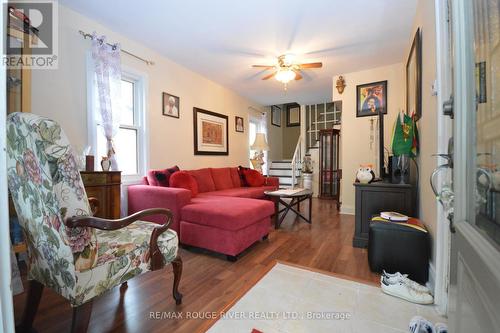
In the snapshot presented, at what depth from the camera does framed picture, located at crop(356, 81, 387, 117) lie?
12.6 ft

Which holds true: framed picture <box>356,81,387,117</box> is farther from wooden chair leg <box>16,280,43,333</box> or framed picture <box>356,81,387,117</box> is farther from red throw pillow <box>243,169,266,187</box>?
wooden chair leg <box>16,280,43,333</box>

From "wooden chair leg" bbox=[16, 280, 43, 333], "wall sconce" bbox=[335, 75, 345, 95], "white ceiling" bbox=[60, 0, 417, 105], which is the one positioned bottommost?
"wooden chair leg" bbox=[16, 280, 43, 333]

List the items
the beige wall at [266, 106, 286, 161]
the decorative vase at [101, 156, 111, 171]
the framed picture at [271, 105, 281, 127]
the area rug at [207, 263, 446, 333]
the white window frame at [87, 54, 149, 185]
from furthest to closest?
the framed picture at [271, 105, 281, 127], the beige wall at [266, 106, 286, 161], the white window frame at [87, 54, 149, 185], the decorative vase at [101, 156, 111, 171], the area rug at [207, 263, 446, 333]

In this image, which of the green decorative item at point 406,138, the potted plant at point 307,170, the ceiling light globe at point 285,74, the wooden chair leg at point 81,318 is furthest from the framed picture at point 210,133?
the wooden chair leg at point 81,318

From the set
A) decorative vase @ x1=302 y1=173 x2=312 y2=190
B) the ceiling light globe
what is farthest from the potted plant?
the ceiling light globe

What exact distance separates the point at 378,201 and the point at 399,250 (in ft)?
2.33

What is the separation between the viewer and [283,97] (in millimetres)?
5566

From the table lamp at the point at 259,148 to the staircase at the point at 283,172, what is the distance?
36.2 inches

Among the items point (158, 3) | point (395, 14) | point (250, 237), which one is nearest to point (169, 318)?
point (250, 237)

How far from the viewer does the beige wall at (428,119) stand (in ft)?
5.50

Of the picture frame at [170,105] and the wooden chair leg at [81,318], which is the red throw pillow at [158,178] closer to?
the picture frame at [170,105]

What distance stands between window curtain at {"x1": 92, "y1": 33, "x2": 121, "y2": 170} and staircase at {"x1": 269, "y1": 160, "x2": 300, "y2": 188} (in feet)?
15.0

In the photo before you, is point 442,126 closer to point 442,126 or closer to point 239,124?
point 442,126

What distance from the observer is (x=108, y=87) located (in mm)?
2586
